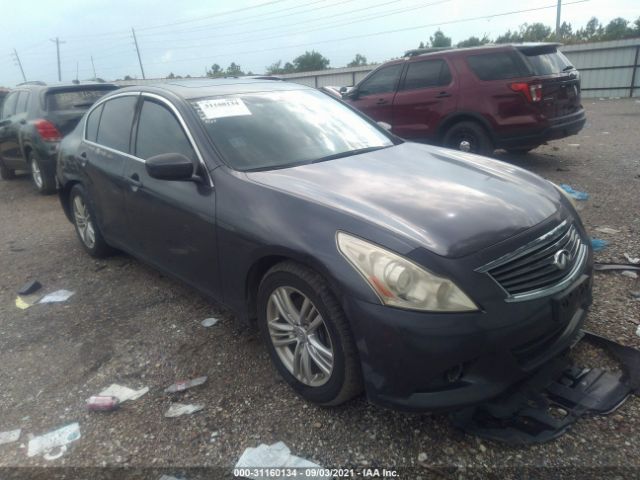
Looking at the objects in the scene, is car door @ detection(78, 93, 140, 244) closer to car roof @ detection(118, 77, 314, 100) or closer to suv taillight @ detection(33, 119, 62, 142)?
car roof @ detection(118, 77, 314, 100)

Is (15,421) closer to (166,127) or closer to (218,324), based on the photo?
(218,324)

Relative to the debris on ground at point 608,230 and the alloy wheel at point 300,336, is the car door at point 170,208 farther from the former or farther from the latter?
the debris on ground at point 608,230

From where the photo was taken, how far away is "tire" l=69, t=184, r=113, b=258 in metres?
4.71

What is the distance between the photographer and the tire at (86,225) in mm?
4707

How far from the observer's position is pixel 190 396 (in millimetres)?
2803

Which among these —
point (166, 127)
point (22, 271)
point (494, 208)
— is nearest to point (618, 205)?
point (494, 208)

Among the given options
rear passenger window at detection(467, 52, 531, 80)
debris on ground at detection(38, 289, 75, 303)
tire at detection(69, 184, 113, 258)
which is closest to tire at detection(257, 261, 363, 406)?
debris on ground at detection(38, 289, 75, 303)

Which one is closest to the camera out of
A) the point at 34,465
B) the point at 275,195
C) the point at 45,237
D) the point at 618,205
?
the point at 34,465

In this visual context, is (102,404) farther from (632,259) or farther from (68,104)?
(68,104)

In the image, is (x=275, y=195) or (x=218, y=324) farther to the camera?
(x=218, y=324)

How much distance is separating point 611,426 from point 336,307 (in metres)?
1.39

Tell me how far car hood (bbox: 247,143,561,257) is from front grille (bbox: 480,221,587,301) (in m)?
0.10

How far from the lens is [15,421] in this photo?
2.72 metres

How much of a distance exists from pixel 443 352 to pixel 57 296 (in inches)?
141
